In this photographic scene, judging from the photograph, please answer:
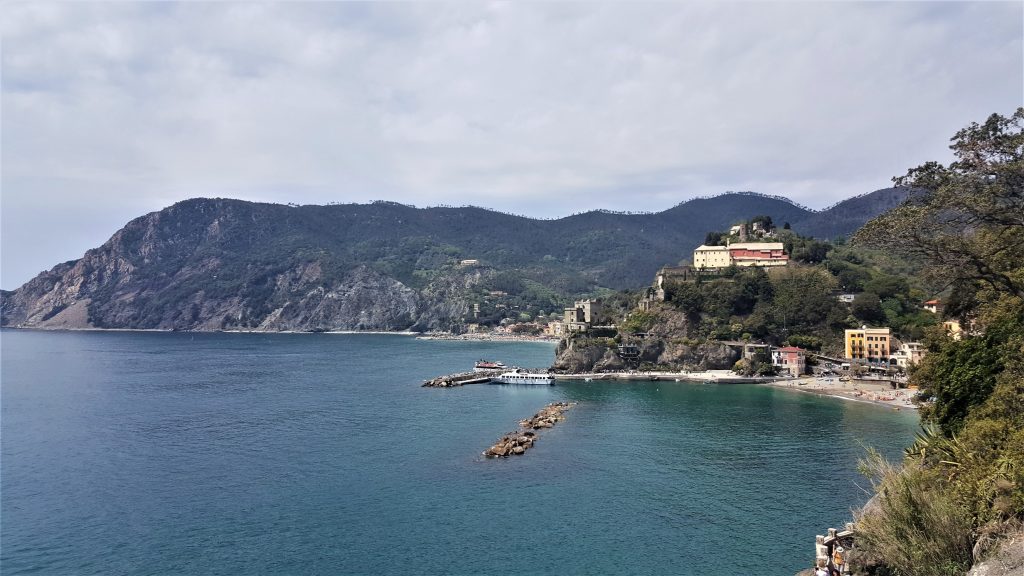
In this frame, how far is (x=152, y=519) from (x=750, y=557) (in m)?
28.1

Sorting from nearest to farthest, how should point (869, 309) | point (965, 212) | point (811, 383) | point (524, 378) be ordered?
point (965, 212) < point (811, 383) < point (869, 309) < point (524, 378)

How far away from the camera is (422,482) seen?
118 feet

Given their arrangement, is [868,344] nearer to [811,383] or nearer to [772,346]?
[772,346]

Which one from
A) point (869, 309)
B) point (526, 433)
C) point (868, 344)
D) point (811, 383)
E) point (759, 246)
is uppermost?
point (759, 246)

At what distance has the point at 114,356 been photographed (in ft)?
391

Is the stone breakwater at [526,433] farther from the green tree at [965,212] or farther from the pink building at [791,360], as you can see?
the pink building at [791,360]

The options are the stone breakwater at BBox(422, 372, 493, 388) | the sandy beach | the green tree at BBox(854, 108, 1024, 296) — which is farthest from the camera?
the stone breakwater at BBox(422, 372, 493, 388)

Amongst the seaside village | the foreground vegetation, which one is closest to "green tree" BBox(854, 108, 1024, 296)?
the foreground vegetation

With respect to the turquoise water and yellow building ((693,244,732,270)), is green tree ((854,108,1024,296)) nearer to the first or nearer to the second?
the turquoise water

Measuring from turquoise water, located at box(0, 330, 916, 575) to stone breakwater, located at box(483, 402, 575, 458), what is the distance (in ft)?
4.11

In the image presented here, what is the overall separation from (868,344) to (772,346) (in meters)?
11.1

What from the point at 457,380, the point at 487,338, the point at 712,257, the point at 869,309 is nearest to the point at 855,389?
the point at 869,309

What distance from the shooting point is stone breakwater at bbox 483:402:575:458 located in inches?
1640

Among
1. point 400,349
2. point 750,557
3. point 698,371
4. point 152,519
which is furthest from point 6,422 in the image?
point 400,349
